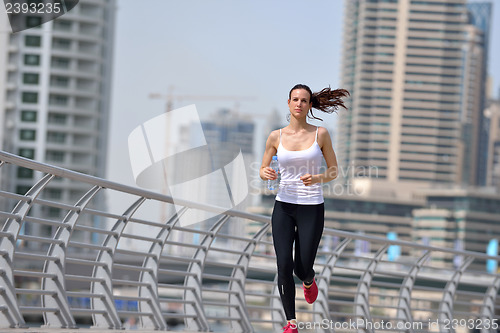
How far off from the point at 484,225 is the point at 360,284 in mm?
179680

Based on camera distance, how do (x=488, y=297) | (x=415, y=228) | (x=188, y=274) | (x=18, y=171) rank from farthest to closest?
(x=415, y=228) → (x=18, y=171) → (x=488, y=297) → (x=188, y=274)

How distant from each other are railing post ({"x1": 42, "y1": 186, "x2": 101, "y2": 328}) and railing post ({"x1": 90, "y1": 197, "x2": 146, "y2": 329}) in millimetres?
478

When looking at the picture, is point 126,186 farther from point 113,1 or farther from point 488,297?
point 113,1

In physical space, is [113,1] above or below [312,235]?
above

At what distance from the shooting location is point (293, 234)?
20.2ft

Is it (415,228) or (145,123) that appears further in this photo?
(415,228)

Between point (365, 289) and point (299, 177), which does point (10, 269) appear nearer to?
point (299, 177)

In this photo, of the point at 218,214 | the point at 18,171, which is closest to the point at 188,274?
the point at 218,214

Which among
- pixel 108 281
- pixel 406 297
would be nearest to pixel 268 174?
pixel 108 281

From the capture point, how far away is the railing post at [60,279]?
A: 22.0 ft

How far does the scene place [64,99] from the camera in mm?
105875

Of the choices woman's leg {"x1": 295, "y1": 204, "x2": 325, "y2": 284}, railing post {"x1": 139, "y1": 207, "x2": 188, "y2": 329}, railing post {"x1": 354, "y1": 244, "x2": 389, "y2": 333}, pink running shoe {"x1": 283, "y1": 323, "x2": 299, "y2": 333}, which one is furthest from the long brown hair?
railing post {"x1": 354, "y1": 244, "x2": 389, "y2": 333}

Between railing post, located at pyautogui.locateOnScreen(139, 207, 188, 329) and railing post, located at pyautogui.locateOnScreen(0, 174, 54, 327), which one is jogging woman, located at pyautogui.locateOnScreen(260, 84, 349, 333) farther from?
railing post, located at pyautogui.locateOnScreen(139, 207, 188, 329)

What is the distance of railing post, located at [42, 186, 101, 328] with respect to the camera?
671 cm
